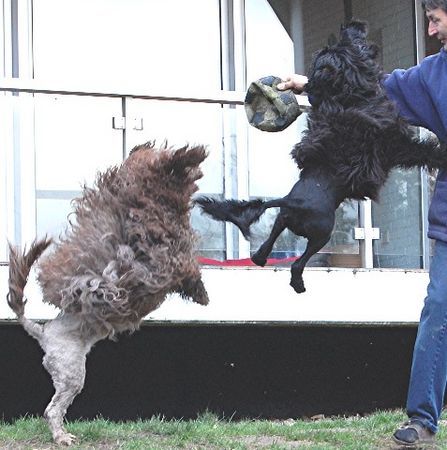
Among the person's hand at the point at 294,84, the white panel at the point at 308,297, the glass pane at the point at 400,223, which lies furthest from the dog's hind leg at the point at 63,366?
the glass pane at the point at 400,223

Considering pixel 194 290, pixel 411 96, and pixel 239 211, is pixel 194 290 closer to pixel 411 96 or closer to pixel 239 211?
pixel 239 211

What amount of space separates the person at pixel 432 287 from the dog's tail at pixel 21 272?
1864 mm

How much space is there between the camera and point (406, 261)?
9.67 metres

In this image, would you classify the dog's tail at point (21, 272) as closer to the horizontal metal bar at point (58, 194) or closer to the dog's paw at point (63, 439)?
the dog's paw at point (63, 439)

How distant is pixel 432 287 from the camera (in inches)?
226

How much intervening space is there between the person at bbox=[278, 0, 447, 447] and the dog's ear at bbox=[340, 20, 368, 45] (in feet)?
1.10

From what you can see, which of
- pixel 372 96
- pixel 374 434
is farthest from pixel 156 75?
pixel 372 96

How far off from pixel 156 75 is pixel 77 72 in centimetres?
77

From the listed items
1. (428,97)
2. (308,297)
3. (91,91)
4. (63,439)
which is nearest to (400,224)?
(308,297)

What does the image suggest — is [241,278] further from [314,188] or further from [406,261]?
[314,188]

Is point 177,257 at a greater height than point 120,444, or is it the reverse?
point 177,257

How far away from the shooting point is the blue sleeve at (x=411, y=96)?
544 centimetres

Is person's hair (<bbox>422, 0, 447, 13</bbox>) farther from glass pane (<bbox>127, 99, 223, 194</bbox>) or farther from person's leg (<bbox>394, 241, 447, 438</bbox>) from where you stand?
glass pane (<bbox>127, 99, 223, 194</bbox>)

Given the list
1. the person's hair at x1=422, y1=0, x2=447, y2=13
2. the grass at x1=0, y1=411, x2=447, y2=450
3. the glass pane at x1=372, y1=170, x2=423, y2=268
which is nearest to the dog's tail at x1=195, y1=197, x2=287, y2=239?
the person's hair at x1=422, y1=0, x2=447, y2=13
